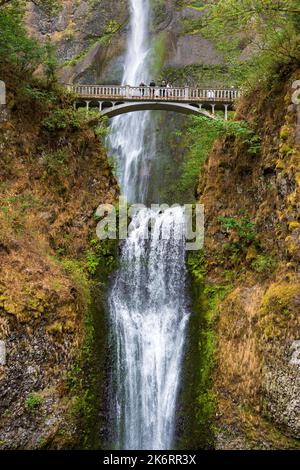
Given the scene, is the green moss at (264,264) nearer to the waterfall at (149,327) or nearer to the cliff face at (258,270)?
the cliff face at (258,270)

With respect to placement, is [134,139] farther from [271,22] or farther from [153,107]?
[271,22]

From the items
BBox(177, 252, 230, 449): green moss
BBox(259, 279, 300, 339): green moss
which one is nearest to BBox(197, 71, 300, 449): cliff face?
BBox(259, 279, 300, 339): green moss

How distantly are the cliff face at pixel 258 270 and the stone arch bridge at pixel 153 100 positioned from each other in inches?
216

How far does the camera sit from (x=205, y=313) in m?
11.7

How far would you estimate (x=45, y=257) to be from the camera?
11.7 m

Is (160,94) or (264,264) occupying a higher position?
(160,94)

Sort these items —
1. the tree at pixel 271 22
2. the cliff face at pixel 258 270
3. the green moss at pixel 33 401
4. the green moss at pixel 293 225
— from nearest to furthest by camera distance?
the cliff face at pixel 258 270, the green moss at pixel 33 401, the green moss at pixel 293 225, the tree at pixel 271 22

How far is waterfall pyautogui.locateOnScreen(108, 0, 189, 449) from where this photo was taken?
10.0 metres

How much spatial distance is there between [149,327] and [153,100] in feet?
38.4

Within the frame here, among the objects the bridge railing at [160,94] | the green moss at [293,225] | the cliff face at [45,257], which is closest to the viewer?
the cliff face at [45,257]

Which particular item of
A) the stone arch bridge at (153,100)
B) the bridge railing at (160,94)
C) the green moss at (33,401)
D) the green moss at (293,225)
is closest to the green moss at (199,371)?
the green moss at (293,225)

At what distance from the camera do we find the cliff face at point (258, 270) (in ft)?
28.8

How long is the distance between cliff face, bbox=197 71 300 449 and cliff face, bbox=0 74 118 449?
3.65 m

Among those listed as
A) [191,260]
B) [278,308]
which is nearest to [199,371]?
[278,308]
